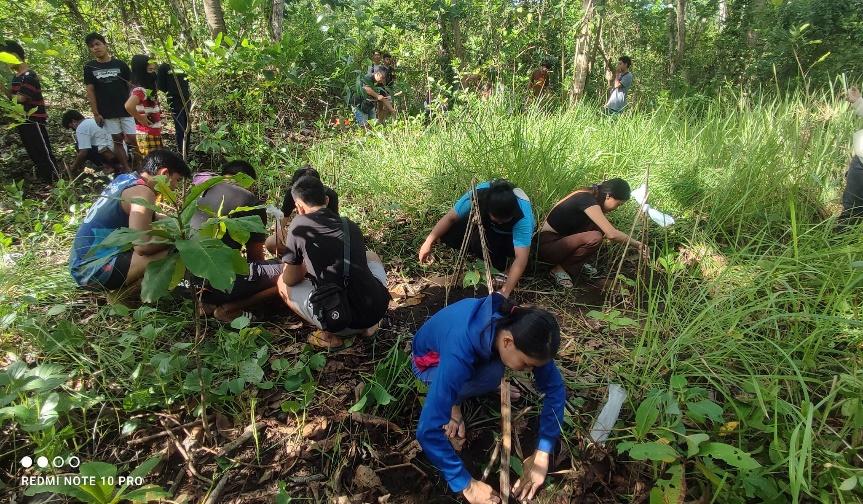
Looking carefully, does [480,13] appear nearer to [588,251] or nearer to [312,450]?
[588,251]

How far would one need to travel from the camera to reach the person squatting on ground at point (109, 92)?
13.5ft

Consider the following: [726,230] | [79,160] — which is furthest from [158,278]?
[79,160]

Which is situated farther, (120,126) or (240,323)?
(120,126)

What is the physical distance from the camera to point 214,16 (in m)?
5.18

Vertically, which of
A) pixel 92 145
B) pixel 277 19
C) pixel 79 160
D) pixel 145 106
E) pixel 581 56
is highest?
pixel 277 19

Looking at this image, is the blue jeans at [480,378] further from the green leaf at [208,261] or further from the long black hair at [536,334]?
the green leaf at [208,261]

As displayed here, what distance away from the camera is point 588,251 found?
2.87 metres

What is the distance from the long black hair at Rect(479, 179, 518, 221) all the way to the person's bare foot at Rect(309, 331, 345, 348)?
3.84 feet

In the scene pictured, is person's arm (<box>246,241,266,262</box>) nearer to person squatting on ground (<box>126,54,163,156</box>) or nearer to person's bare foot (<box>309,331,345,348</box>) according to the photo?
Answer: person's bare foot (<box>309,331,345,348</box>)

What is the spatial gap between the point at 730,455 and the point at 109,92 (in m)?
5.55

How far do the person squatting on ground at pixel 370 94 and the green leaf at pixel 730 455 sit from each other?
5.27 metres

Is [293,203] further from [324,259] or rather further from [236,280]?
[324,259]

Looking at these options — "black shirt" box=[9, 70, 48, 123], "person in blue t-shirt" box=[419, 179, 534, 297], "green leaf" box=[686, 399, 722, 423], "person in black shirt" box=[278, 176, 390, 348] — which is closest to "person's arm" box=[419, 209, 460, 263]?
"person in blue t-shirt" box=[419, 179, 534, 297]

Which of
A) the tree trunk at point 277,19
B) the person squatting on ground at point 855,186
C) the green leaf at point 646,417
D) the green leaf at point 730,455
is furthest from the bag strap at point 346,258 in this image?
the tree trunk at point 277,19
